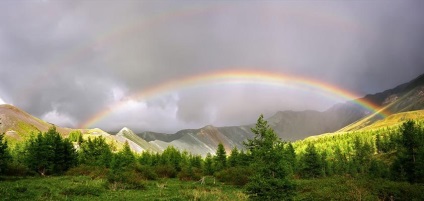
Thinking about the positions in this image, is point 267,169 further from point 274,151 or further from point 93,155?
point 93,155

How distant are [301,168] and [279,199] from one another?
307ft

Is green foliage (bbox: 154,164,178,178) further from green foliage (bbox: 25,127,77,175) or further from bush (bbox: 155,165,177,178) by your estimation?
green foliage (bbox: 25,127,77,175)

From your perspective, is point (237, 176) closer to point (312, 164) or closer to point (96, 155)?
point (96, 155)

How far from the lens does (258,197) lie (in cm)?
2416

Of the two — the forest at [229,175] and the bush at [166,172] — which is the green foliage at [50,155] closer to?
the forest at [229,175]

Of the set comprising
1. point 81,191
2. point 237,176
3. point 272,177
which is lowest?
point 237,176

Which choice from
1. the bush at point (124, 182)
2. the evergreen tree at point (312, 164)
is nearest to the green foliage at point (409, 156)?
the bush at point (124, 182)

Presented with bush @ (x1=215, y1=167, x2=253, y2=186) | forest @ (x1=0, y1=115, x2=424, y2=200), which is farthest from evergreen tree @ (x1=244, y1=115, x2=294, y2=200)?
bush @ (x1=215, y1=167, x2=253, y2=186)

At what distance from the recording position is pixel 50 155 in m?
71.9

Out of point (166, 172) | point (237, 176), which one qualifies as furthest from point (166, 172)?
point (237, 176)

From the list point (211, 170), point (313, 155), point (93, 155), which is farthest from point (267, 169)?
point (313, 155)

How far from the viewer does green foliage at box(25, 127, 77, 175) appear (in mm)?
69750

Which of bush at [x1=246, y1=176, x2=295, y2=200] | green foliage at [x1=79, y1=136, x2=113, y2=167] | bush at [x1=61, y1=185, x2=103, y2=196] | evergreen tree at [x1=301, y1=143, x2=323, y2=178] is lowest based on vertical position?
evergreen tree at [x1=301, y1=143, x2=323, y2=178]

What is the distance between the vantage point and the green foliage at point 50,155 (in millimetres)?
69750
